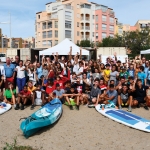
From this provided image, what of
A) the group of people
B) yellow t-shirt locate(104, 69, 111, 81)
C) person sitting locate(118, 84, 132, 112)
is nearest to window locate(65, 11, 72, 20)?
the group of people

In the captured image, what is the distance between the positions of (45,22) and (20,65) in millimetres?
56608

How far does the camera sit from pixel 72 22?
63531 mm

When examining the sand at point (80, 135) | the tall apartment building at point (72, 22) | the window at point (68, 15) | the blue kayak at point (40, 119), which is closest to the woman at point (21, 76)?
the sand at point (80, 135)

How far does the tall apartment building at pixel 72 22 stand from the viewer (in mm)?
62094

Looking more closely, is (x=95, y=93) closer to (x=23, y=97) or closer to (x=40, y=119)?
(x=23, y=97)

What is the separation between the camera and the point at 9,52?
27.4 meters

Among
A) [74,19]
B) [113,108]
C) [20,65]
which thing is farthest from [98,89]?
[74,19]

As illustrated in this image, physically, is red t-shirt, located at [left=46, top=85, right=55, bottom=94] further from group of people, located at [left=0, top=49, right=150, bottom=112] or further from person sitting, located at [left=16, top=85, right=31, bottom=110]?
person sitting, located at [left=16, top=85, right=31, bottom=110]

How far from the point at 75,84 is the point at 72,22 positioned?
182 feet

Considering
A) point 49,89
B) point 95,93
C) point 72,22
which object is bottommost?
point 95,93

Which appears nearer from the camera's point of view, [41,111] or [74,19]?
[41,111]

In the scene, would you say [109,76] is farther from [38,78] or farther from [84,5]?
[84,5]

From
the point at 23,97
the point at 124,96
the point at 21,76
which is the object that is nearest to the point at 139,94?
the point at 124,96

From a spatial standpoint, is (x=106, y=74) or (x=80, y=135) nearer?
(x=80, y=135)
